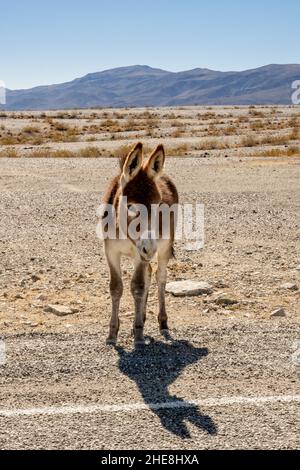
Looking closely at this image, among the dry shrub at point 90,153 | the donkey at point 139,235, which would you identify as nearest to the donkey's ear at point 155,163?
the donkey at point 139,235

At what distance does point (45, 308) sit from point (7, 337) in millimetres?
1211

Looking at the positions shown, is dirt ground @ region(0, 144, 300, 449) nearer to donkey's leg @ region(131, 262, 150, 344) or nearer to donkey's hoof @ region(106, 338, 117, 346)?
donkey's hoof @ region(106, 338, 117, 346)

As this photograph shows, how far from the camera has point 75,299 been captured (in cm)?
902

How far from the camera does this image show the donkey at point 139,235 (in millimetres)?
6137

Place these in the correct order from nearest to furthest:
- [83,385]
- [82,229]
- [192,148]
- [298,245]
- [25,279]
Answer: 1. [83,385]
2. [25,279]
3. [298,245]
4. [82,229]
5. [192,148]

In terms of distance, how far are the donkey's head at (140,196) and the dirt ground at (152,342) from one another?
1.22 metres

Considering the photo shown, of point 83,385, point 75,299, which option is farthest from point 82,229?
point 83,385

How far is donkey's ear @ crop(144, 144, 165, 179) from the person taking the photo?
6.42 metres

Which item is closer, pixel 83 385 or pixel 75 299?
pixel 83 385

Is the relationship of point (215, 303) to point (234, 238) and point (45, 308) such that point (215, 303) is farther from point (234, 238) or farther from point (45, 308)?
point (234, 238)

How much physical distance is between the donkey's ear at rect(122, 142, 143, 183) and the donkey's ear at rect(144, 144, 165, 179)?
122 millimetres

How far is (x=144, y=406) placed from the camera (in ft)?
18.3
